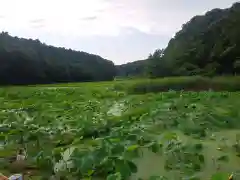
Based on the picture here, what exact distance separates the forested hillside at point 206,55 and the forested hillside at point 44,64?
9.22 m

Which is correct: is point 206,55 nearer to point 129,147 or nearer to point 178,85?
point 178,85

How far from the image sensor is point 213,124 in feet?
14.1

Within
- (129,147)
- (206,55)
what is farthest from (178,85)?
(129,147)

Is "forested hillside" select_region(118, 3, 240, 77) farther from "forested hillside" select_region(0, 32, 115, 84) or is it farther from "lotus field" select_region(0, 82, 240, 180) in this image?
"lotus field" select_region(0, 82, 240, 180)

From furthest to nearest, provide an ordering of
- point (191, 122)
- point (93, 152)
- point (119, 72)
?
point (119, 72), point (191, 122), point (93, 152)

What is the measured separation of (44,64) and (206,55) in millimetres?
13420

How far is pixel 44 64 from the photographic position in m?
26.6

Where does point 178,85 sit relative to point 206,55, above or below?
below

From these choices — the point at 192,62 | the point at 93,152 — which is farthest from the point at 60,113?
the point at 192,62

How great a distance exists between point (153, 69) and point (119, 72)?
846 inches

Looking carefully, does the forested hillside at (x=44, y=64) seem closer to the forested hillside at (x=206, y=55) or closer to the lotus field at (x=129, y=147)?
the forested hillside at (x=206, y=55)

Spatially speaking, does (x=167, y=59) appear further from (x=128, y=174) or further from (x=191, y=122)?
(x=128, y=174)

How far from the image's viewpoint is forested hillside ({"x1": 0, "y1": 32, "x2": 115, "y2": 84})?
75.1 ft

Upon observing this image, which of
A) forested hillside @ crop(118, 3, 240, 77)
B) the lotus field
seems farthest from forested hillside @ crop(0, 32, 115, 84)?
the lotus field
